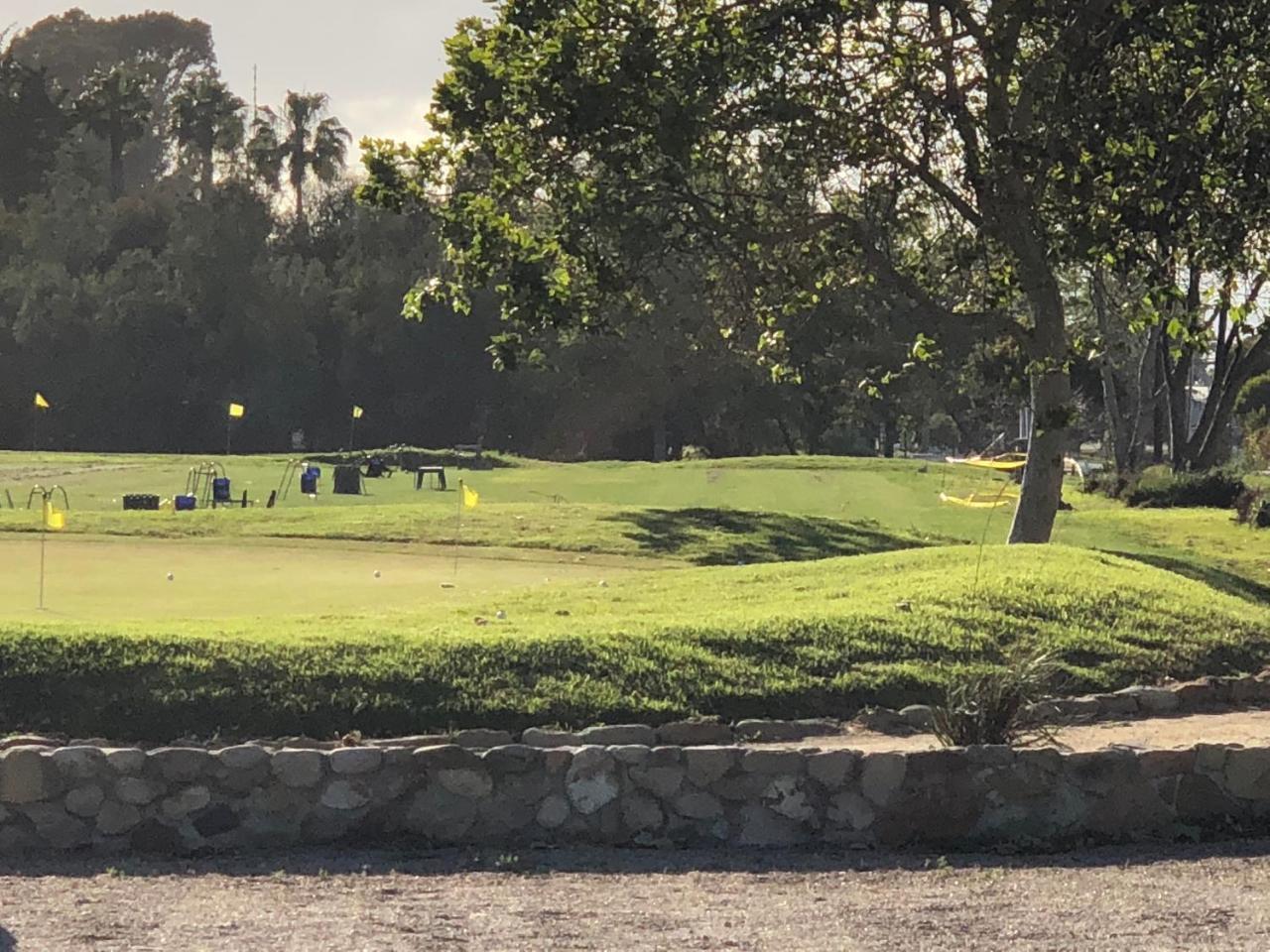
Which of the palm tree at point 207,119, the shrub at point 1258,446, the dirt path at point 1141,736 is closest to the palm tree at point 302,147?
the palm tree at point 207,119

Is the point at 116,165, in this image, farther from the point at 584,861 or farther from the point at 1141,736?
the point at 584,861

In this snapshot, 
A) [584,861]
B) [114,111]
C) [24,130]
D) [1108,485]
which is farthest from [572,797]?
[114,111]

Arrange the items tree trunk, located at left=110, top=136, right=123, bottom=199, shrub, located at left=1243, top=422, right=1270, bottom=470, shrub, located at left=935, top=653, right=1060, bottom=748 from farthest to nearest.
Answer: tree trunk, located at left=110, top=136, right=123, bottom=199, shrub, located at left=1243, top=422, right=1270, bottom=470, shrub, located at left=935, top=653, right=1060, bottom=748

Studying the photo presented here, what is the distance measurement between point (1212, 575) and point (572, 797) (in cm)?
1526

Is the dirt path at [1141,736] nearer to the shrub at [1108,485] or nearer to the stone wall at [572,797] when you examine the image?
the stone wall at [572,797]

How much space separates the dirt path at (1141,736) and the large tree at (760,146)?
18.3 ft

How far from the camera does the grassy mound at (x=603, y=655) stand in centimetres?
953

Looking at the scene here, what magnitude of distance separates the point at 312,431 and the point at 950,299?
169 feet

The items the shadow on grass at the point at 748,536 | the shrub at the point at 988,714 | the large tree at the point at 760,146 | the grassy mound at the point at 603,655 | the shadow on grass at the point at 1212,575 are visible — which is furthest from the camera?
the shadow on grass at the point at 748,536

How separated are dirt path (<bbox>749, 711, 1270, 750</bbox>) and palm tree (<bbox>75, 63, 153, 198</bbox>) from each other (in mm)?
80591

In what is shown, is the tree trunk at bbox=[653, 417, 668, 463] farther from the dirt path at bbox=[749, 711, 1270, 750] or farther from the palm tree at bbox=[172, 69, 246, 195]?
the dirt path at bbox=[749, 711, 1270, 750]

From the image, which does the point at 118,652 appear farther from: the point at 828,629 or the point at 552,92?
the point at 552,92

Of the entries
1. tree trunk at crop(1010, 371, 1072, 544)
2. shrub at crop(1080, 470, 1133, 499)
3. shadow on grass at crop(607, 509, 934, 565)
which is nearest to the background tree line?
shrub at crop(1080, 470, 1133, 499)

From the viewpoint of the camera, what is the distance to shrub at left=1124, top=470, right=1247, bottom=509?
37.2 metres
